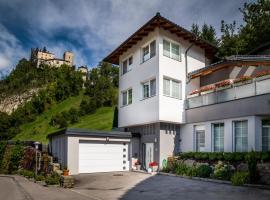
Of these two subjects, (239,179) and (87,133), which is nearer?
(239,179)

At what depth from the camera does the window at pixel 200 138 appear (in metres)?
20.9

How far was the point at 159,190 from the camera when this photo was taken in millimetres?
14258

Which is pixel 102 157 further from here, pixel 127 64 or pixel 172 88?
pixel 127 64

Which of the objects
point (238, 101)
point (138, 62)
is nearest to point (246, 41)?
point (138, 62)

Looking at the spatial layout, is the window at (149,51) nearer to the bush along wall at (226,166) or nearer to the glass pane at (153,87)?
the glass pane at (153,87)

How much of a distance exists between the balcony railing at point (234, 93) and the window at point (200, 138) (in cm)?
163

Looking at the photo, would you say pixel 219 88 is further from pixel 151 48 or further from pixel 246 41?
pixel 246 41

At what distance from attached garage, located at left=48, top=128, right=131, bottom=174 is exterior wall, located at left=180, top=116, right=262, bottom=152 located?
4.40 meters

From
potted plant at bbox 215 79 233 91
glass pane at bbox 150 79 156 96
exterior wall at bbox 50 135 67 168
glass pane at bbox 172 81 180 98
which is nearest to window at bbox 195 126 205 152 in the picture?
glass pane at bbox 172 81 180 98

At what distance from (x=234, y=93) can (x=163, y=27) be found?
7066 millimetres

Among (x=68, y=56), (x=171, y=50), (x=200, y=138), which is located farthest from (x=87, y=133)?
(x=68, y=56)

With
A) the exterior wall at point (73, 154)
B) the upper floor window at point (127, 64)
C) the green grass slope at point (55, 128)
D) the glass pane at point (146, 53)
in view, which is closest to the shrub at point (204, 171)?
the exterior wall at point (73, 154)

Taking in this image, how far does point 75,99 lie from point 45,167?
57353 mm

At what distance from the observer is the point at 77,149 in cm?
2059
